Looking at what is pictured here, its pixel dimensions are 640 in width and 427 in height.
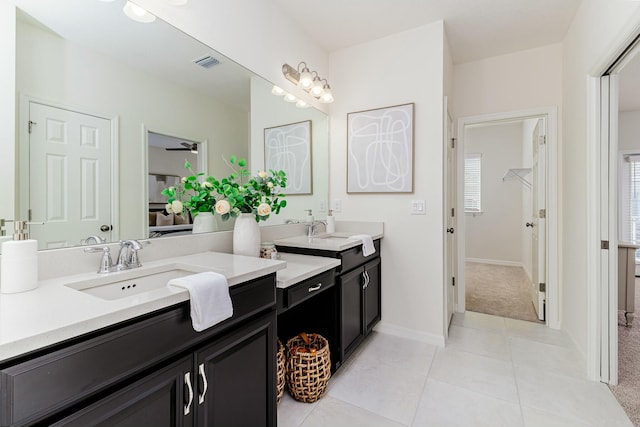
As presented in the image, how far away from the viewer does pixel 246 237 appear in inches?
65.8

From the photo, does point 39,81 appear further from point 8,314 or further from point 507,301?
point 507,301

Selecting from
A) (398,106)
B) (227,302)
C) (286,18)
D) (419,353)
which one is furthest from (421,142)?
(227,302)

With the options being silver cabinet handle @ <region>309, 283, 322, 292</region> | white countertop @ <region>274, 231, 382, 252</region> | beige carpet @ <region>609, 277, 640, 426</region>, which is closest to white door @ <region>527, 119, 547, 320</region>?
beige carpet @ <region>609, 277, 640, 426</region>

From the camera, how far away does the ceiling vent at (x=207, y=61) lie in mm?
1655

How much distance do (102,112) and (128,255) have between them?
0.61m

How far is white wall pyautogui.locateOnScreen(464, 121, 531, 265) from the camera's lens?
17.3ft

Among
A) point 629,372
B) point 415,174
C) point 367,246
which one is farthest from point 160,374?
point 629,372

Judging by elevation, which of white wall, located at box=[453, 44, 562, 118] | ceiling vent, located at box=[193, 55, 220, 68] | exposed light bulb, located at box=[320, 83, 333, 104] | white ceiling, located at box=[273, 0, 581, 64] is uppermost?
white ceiling, located at box=[273, 0, 581, 64]

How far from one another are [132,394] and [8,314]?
0.36 metres

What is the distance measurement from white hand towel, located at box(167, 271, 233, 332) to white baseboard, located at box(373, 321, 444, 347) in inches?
77.5

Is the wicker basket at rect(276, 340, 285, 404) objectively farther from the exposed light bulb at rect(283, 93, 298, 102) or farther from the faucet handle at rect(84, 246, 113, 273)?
the exposed light bulb at rect(283, 93, 298, 102)

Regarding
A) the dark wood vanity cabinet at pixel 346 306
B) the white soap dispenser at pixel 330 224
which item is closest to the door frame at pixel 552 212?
the dark wood vanity cabinet at pixel 346 306

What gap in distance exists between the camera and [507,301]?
11.4 ft

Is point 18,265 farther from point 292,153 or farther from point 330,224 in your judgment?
point 330,224
